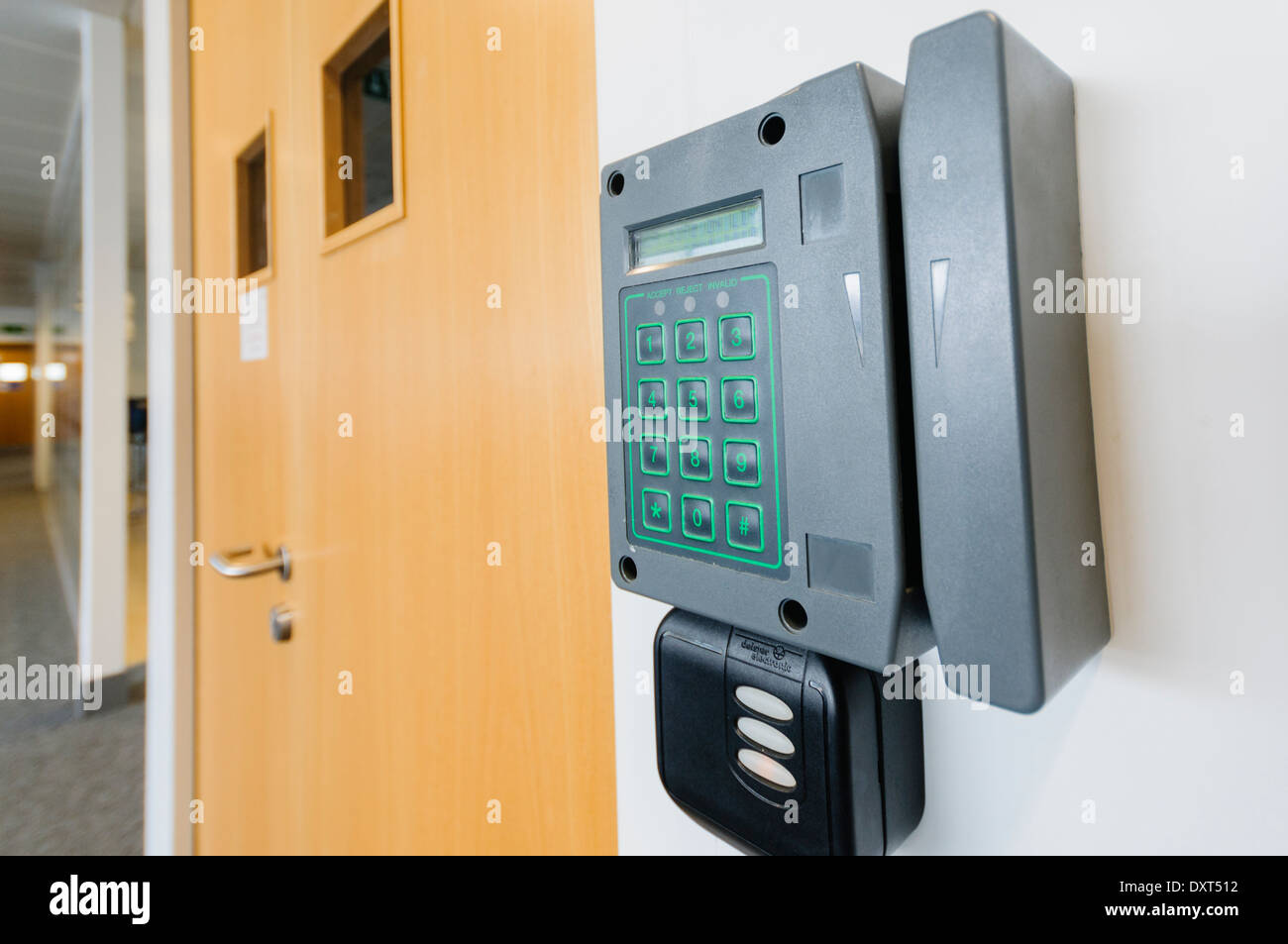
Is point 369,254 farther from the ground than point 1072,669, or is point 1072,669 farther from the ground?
point 369,254

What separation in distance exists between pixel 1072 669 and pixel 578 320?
1.18 feet

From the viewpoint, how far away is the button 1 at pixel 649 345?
304mm

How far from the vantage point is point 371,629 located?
727 millimetres

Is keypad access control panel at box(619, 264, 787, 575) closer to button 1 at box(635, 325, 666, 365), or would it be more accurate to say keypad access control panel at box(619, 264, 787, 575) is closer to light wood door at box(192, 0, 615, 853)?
button 1 at box(635, 325, 666, 365)

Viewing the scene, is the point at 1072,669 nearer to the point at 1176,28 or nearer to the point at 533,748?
the point at 1176,28

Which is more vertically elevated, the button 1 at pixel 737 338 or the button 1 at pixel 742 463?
the button 1 at pixel 737 338

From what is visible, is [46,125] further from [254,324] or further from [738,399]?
[738,399]

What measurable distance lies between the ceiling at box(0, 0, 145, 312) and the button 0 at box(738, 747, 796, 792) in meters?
3.17

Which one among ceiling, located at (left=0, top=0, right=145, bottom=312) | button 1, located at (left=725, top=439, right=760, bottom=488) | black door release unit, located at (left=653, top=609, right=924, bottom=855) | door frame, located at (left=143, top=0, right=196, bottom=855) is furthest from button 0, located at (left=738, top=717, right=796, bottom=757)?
ceiling, located at (left=0, top=0, right=145, bottom=312)

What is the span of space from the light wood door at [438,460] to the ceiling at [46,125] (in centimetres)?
208

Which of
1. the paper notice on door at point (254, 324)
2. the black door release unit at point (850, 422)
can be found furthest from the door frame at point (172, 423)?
the black door release unit at point (850, 422)

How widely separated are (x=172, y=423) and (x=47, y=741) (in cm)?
199

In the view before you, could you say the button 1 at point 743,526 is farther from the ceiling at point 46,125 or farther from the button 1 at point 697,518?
the ceiling at point 46,125

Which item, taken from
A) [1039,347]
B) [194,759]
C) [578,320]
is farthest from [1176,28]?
[194,759]
